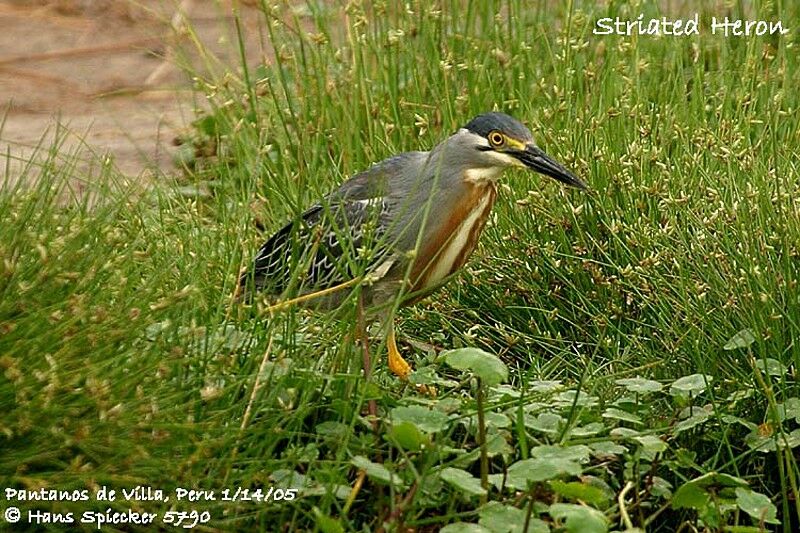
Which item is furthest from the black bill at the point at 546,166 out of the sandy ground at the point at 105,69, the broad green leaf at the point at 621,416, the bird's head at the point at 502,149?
the sandy ground at the point at 105,69

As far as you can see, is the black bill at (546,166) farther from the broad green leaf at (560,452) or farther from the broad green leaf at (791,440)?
the broad green leaf at (560,452)

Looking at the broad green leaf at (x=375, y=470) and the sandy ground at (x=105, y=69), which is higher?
the broad green leaf at (x=375, y=470)

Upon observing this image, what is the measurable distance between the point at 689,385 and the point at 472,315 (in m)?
1.11

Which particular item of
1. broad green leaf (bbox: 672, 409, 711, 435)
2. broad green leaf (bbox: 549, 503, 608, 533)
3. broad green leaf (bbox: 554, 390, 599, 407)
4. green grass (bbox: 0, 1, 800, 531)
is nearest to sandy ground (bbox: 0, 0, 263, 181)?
green grass (bbox: 0, 1, 800, 531)

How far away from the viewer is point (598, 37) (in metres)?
5.74

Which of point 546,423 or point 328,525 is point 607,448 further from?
point 328,525

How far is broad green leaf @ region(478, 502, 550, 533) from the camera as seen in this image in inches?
125

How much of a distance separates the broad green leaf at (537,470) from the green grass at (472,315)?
1cm

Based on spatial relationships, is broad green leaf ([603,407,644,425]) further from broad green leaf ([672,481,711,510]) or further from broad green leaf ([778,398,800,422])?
broad green leaf ([778,398,800,422])

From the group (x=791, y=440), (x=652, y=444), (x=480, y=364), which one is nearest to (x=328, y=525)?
(x=480, y=364)

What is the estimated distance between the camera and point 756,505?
3396 mm

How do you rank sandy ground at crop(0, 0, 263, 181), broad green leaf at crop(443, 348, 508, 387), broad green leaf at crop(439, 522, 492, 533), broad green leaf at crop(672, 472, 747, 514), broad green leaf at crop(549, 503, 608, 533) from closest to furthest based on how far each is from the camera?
broad green leaf at crop(549, 503, 608, 533), broad green leaf at crop(439, 522, 492, 533), broad green leaf at crop(443, 348, 508, 387), broad green leaf at crop(672, 472, 747, 514), sandy ground at crop(0, 0, 263, 181)

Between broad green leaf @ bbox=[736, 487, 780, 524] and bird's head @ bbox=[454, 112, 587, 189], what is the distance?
1308mm

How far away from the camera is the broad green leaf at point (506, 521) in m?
3.18
